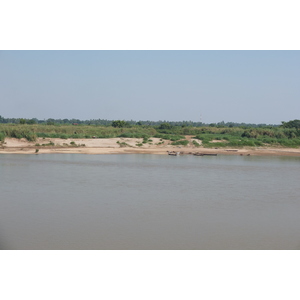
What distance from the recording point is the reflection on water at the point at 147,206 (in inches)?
264

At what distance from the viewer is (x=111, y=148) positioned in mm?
20781

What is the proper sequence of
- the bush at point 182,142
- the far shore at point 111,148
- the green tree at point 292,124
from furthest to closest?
the green tree at point 292,124 < the bush at point 182,142 < the far shore at point 111,148

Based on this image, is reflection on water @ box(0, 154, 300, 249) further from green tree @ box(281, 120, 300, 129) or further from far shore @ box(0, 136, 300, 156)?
green tree @ box(281, 120, 300, 129)

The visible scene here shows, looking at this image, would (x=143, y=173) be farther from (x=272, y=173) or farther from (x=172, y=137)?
(x=172, y=137)

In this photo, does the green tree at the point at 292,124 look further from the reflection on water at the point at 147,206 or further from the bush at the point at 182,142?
the reflection on water at the point at 147,206

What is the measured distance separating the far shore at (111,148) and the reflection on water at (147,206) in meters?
4.30

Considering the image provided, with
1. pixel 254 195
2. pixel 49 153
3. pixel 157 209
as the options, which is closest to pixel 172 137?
pixel 49 153

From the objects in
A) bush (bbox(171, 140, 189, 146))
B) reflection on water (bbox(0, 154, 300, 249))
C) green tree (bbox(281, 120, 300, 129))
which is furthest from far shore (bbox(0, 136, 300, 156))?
green tree (bbox(281, 120, 300, 129))

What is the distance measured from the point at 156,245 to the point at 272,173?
330 inches

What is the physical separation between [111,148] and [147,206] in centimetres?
1205

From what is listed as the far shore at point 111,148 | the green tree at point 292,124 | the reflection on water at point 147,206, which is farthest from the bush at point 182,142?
the green tree at point 292,124

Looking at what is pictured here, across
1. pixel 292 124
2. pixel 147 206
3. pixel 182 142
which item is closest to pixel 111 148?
pixel 182 142

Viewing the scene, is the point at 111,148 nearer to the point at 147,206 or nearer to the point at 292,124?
the point at 147,206

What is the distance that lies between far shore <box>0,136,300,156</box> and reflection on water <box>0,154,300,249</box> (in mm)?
4302
